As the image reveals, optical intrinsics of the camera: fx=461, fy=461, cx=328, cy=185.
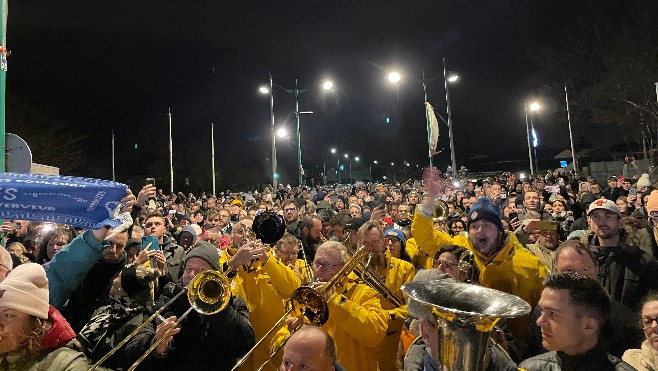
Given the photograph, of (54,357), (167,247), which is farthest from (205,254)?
(167,247)

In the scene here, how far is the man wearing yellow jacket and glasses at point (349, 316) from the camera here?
3867 millimetres

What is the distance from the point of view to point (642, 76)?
25844mm

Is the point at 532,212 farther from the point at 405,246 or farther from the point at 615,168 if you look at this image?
the point at 615,168

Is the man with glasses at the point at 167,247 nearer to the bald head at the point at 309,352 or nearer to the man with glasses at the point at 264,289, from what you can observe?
the man with glasses at the point at 264,289

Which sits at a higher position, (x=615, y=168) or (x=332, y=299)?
(x=615, y=168)

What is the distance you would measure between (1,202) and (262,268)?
91.6 inches

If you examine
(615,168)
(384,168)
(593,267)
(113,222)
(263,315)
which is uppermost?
(384,168)

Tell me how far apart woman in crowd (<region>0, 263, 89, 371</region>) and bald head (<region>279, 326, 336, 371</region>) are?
1.21 metres

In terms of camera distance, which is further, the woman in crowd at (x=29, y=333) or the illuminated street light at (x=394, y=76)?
the illuminated street light at (x=394, y=76)

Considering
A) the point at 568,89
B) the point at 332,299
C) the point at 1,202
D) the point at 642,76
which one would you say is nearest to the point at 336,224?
the point at 332,299

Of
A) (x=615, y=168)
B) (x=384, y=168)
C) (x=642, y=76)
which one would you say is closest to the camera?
(x=642, y=76)

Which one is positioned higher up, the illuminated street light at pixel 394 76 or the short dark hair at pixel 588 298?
the illuminated street light at pixel 394 76

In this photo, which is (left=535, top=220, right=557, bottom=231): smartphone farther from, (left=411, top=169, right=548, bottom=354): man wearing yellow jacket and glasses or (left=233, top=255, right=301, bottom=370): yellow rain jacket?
(left=233, top=255, right=301, bottom=370): yellow rain jacket

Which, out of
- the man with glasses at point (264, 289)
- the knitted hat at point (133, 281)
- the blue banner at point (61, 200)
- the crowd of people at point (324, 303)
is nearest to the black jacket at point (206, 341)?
the crowd of people at point (324, 303)
